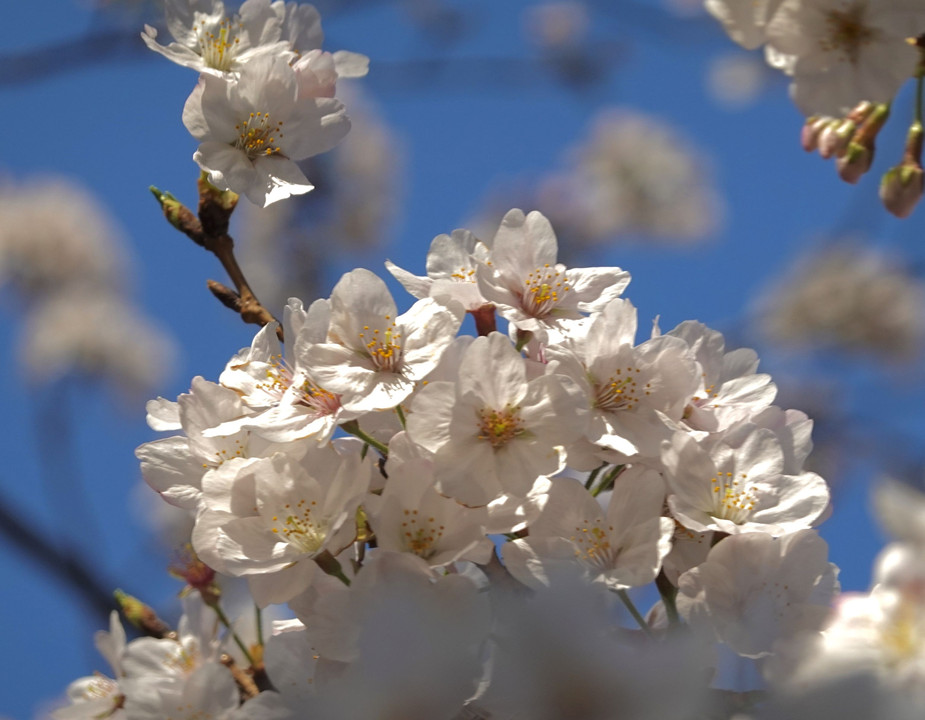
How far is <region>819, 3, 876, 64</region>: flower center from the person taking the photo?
4.23 feet

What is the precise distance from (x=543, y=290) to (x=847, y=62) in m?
0.71

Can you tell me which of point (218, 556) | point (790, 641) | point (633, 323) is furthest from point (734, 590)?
point (218, 556)

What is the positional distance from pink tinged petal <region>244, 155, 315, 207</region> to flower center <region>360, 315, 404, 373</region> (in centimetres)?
24

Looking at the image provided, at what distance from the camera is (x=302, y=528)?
84 cm

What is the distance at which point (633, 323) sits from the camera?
0.93 meters

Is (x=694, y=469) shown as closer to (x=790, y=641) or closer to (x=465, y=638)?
(x=790, y=641)

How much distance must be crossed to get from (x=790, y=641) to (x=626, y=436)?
23 centimetres

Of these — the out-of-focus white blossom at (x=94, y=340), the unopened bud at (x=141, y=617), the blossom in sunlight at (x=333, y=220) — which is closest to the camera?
the unopened bud at (x=141, y=617)

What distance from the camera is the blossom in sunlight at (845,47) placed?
50.0 inches

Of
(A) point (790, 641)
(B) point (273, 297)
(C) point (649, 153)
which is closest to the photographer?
(A) point (790, 641)

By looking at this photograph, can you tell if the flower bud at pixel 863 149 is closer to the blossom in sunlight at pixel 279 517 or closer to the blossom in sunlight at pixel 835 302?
the blossom in sunlight at pixel 279 517

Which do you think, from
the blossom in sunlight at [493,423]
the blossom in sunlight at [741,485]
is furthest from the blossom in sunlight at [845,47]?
the blossom in sunlight at [493,423]

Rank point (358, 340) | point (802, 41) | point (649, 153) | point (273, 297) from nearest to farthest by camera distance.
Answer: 1. point (358, 340)
2. point (802, 41)
3. point (273, 297)
4. point (649, 153)

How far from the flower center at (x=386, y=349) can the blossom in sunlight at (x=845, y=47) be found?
84cm
